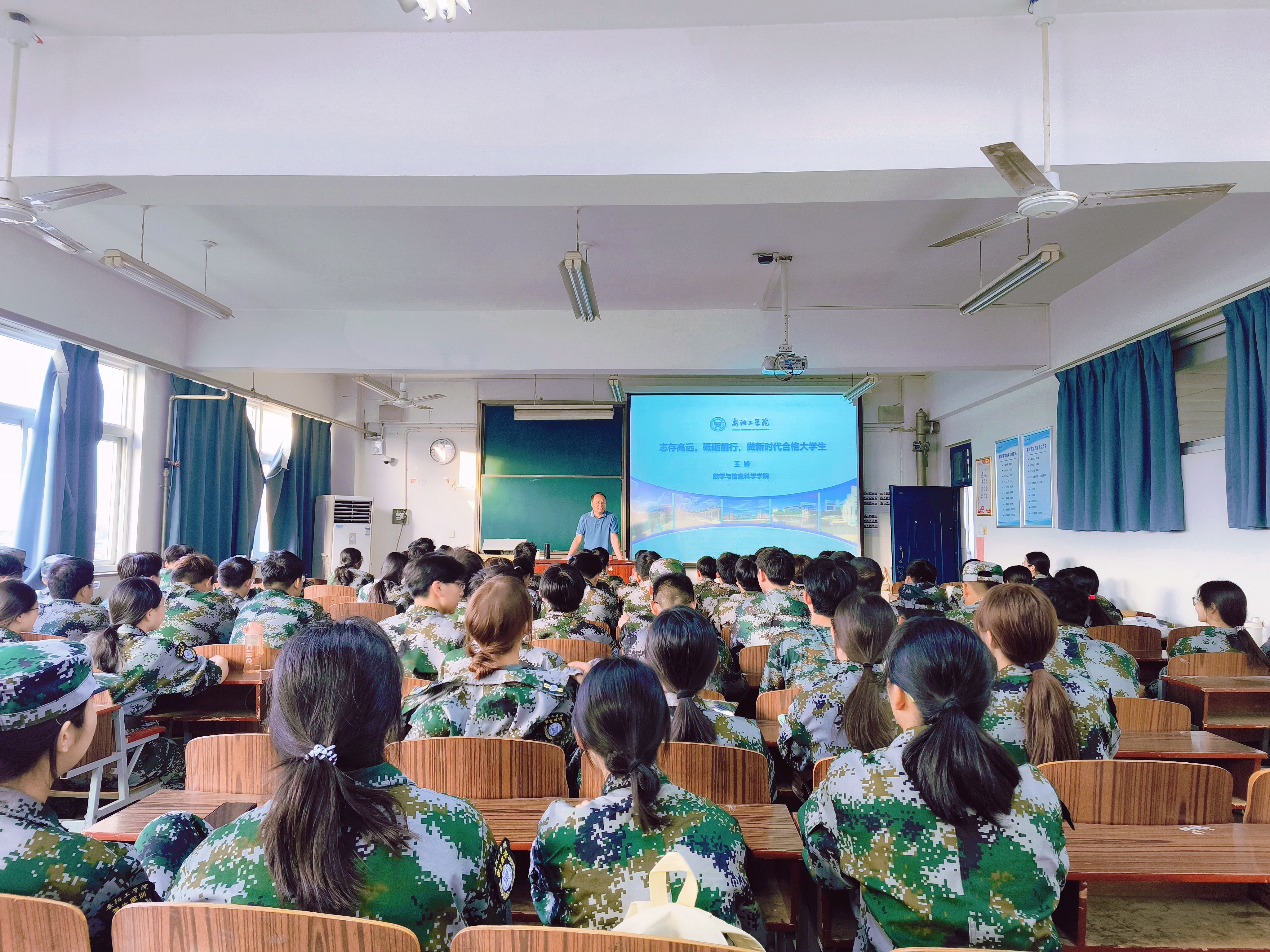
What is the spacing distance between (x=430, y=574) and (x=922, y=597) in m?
3.22

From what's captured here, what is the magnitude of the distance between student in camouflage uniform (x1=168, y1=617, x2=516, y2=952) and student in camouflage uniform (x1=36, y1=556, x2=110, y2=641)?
9.50 feet

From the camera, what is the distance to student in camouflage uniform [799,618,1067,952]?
134 centimetres

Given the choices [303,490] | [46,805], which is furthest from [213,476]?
[46,805]

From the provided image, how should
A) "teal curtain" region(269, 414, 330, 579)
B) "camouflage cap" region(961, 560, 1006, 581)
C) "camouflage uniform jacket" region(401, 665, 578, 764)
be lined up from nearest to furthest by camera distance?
"camouflage uniform jacket" region(401, 665, 578, 764)
"camouflage cap" region(961, 560, 1006, 581)
"teal curtain" region(269, 414, 330, 579)

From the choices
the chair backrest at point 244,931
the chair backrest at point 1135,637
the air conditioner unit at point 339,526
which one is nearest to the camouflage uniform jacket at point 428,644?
the chair backrest at point 244,931

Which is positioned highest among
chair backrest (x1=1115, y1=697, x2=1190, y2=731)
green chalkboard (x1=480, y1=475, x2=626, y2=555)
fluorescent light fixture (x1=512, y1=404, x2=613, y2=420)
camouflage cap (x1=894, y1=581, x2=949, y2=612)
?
fluorescent light fixture (x1=512, y1=404, x2=613, y2=420)

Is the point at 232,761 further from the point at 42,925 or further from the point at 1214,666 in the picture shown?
the point at 1214,666

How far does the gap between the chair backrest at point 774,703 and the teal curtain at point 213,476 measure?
631 centimetres

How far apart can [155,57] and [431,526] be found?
8.13m

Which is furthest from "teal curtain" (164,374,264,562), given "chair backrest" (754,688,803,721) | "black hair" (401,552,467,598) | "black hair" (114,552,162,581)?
"chair backrest" (754,688,803,721)

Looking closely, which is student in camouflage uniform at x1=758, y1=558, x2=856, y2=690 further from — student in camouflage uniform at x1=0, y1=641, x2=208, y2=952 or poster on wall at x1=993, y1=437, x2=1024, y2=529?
poster on wall at x1=993, y1=437, x2=1024, y2=529

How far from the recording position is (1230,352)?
472 centimetres

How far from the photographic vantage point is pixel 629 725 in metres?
1.37

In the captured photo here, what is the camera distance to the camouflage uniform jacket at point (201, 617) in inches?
149
